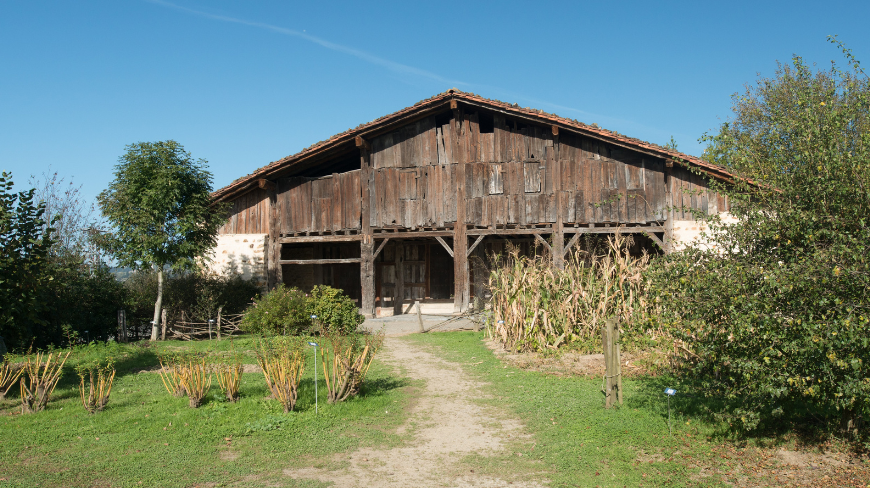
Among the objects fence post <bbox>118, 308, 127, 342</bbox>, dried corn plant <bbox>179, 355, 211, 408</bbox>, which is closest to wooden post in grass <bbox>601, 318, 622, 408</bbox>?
dried corn plant <bbox>179, 355, 211, 408</bbox>

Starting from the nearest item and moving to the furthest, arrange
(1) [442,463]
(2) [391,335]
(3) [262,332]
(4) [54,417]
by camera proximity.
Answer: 1. (1) [442,463]
2. (4) [54,417]
3. (3) [262,332]
4. (2) [391,335]

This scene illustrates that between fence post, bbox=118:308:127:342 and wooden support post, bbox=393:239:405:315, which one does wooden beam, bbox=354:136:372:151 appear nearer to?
wooden support post, bbox=393:239:405:315

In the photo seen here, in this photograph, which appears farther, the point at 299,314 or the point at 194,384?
the point at 299,314

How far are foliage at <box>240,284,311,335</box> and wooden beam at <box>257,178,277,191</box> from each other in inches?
184

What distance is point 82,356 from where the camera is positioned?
12961 mm

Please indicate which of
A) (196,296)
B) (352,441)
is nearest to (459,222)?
(196,296)

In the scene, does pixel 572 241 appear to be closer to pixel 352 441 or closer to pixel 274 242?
pixel 274 242

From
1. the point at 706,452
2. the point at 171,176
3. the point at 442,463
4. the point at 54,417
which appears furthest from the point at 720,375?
the point at 171,176

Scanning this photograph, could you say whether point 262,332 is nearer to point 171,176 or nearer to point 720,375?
point 171,176

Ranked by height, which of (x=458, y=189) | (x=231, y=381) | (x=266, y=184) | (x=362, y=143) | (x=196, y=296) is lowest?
(x=231, y=381)

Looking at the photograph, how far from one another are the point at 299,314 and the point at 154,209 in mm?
4800

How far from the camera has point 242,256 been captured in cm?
1980

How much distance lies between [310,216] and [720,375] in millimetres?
13962

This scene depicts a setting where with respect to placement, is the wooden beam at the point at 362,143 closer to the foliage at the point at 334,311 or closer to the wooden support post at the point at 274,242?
the wooden support post at the point at 274,242
